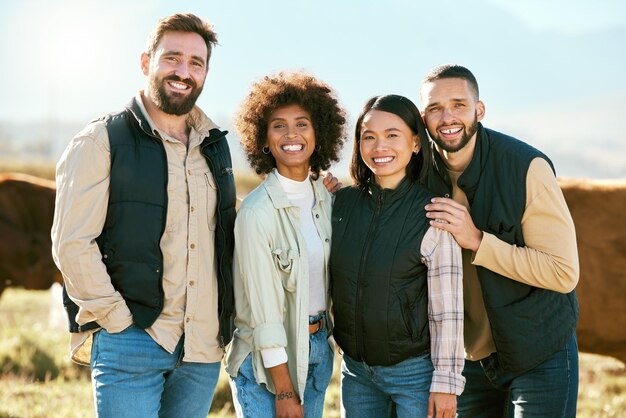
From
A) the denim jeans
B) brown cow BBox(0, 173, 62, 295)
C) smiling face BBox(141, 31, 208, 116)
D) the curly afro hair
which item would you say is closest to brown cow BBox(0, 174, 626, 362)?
the curly afro hair

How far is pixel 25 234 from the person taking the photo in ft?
27.7

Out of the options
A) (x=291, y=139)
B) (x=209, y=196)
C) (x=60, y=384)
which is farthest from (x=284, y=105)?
(x=60, y=384)

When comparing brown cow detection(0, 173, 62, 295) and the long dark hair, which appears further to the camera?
brown cow detection(0, 173, 62, 295)

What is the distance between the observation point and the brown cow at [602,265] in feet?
19.3

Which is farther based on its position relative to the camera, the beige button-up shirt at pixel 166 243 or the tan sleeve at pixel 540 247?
the tan sleeve at pixel 540 247

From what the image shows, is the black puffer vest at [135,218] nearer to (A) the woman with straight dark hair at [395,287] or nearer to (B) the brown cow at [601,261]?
(A) the woman with straight dark hair at [395,287]

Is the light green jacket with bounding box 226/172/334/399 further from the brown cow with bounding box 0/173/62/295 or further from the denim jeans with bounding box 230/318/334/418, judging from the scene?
the brown cow with bounding box 0/173/62/295

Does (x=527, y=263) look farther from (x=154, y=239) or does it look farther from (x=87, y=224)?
(x=87, y=224)

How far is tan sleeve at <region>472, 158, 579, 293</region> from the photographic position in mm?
3320

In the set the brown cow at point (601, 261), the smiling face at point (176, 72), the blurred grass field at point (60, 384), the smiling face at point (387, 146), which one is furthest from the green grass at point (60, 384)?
the smiling face at point (176, 72)

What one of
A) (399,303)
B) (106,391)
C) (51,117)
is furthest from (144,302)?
(51,117)

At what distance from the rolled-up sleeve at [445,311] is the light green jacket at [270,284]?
0.56 metres

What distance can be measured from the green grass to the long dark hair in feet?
8.64

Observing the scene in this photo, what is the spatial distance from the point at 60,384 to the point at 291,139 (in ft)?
13.5
